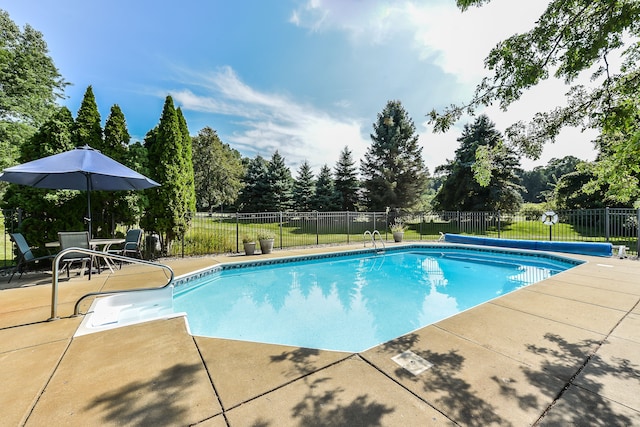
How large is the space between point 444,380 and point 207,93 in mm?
15991

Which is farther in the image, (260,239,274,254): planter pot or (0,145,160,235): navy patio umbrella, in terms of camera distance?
(260,239,274,254): planter pot

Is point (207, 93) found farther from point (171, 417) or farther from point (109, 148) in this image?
point (171, 417)

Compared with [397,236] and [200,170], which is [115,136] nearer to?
[397,236]

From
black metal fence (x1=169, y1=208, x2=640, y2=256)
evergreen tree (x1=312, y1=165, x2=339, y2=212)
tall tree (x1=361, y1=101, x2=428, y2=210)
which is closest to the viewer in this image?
black metal fence (x1=169, y1=208, x2=640, y2=256)

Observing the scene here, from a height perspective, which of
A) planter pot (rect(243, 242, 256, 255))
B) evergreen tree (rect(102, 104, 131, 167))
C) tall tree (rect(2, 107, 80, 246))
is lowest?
planter pot (rect(243, 242, 256, 255))

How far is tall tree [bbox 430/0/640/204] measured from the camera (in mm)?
2539

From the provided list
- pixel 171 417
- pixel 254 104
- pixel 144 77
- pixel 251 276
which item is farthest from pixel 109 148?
pixel 254 104

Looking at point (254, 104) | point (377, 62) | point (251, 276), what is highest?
point (254, 104)

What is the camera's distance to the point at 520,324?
3.25 metres

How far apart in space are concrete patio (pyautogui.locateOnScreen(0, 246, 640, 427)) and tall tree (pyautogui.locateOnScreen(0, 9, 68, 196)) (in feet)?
50.8

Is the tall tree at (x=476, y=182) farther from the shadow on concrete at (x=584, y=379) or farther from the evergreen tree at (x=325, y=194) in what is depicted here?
the shadow on concrete at (x=584, y=379)

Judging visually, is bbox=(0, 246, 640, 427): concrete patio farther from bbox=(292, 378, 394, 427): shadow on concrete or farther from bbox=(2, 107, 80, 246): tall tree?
bbox=(2, 107, 80, 246): tall tree

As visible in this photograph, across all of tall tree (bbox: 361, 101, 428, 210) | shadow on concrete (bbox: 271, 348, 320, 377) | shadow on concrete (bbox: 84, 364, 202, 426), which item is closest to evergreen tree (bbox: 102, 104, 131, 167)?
shadow on concrete (bbox: 84, 364, 202, 426)

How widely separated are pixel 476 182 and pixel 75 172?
22.3 metres
